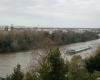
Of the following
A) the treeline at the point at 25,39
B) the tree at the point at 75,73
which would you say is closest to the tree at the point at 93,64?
the tree at the point at 75,73

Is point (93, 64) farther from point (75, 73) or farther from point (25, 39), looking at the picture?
point (25, 39)

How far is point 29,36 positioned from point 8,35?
2.72 metres

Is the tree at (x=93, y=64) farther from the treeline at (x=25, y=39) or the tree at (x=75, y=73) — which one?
the treeline at (x=25, y=39)

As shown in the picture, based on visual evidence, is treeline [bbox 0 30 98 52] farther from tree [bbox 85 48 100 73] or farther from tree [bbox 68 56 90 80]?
tree [bbox 68 56 90 80]

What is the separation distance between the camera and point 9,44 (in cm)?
2205

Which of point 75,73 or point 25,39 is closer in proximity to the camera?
point 75,73

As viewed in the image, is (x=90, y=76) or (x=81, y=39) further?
(x=81, y=39)

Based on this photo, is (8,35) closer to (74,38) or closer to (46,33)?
(46,33)

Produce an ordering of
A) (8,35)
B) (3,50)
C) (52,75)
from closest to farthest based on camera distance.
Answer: (52,75), (3,50), (8,35)

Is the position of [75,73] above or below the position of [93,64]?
above

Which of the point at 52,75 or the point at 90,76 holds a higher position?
the point at 52,75

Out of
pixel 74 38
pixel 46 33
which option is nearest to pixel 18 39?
pixel 46 33

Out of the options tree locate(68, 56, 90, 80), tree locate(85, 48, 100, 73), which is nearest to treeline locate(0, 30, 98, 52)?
tree locate(85, 48, 100, 73)

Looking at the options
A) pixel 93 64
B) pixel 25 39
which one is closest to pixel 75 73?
pixel 93 64
